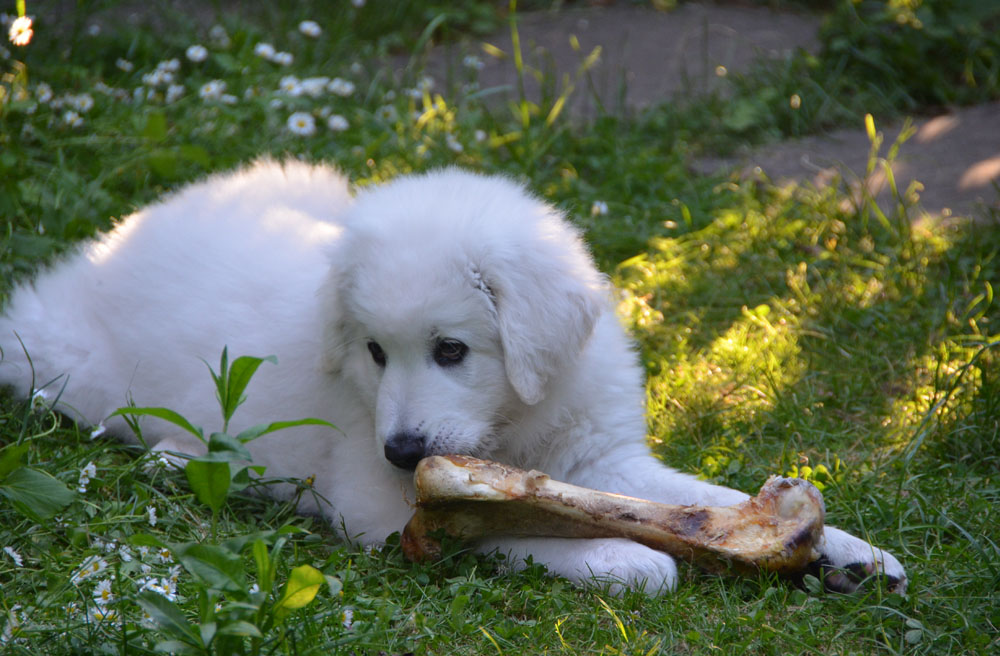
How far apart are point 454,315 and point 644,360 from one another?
1.31m

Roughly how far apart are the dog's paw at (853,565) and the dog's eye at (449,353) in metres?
1.00

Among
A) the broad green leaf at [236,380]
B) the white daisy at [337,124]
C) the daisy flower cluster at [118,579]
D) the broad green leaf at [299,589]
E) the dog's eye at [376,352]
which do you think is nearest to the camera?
the broad green leaf at [299,589]

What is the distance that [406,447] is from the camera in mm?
2416

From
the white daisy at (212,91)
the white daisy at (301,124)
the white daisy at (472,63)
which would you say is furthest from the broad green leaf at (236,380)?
the white daisy at (472,63)

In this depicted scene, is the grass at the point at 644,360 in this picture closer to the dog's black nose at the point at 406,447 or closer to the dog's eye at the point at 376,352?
the dog's black nose at the point at 406,447

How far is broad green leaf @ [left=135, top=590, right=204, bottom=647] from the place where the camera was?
171 centimetres

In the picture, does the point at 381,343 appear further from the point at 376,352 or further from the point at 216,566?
the point at 216,566

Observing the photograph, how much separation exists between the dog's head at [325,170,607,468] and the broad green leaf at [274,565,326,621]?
25.8 inches

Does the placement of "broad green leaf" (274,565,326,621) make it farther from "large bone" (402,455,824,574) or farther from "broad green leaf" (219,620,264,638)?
"large bone" (402,455,824,574)

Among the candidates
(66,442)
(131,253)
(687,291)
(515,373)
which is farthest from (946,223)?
(66,442)

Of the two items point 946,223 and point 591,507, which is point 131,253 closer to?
point 591,507

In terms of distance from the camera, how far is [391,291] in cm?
250

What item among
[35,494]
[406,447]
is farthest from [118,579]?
[406,447]

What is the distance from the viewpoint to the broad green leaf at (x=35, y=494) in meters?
2.29
